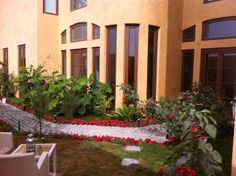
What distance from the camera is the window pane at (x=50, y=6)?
10.6 metres

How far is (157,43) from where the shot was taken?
8.23m

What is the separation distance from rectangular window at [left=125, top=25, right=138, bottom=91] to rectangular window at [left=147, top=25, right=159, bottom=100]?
50 centimetres

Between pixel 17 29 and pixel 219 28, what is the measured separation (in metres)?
9.36

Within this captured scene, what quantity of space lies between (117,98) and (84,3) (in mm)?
4020

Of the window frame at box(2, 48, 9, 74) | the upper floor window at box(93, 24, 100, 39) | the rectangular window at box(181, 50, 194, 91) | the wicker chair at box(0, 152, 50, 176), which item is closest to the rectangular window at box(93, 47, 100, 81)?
the upper floor window at box(93, 24, 100, 39)

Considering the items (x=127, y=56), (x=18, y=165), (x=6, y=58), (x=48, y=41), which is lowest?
(x=18, y=165)

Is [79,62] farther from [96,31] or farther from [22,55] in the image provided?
[22,55]

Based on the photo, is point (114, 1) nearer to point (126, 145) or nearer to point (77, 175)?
point (126, 145)

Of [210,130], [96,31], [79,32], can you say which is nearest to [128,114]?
[96,31]

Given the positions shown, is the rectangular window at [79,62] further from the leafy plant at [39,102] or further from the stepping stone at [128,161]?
the stepping stone at [128,161]

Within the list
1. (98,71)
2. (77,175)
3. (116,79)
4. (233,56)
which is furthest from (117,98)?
(77,175)

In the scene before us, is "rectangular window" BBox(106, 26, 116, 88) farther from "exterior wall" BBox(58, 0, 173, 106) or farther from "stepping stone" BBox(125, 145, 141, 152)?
"stepping stone" BBox(125, 145, 141, 152)

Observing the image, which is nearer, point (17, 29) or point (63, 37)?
point (63, 37)

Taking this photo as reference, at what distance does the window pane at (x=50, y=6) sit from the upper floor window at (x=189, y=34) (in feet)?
19.1
